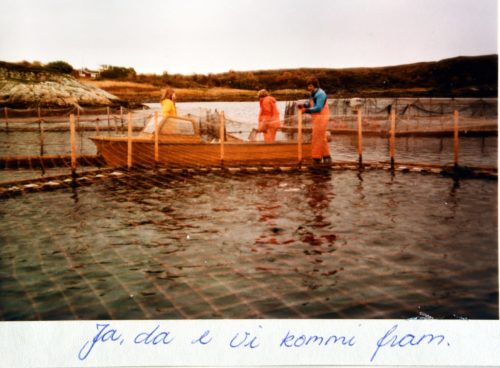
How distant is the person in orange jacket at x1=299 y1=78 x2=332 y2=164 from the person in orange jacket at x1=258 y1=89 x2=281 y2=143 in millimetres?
1537

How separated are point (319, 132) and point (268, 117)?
2.24 meters

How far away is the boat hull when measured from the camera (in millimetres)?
11766

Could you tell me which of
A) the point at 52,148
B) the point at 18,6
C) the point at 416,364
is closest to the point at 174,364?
the point at 416,364

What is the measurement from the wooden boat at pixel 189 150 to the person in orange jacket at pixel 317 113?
702 mm

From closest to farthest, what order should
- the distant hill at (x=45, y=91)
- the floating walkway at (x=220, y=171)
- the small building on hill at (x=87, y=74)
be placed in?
the floating walkway at (x=220, y=171) → the small building on hill at (x=87, y=74) → the distant hill at (x=45, y=91)

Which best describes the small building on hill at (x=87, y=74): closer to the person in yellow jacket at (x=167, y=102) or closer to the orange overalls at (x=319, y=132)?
the person in yellow jacket at (x=167, y=102)

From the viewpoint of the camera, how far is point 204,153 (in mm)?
12102

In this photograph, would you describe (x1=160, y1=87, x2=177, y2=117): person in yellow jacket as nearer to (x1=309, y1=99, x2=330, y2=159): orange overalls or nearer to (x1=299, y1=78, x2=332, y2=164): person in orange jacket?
(x1=299, y1=78, x2=332, y2=164): person in orange jacket

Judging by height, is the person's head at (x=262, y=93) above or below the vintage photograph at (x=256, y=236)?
above

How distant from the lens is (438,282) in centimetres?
426

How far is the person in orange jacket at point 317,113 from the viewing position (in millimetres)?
10883

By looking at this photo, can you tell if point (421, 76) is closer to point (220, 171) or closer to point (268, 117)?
point (268, 117)

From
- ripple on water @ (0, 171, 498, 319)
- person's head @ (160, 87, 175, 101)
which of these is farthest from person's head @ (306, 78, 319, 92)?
person's head @ (160, 87, 175, 101)

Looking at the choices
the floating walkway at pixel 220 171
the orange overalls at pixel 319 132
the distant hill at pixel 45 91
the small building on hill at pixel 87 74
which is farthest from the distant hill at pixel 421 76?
the distant hill at pixel 45 91
